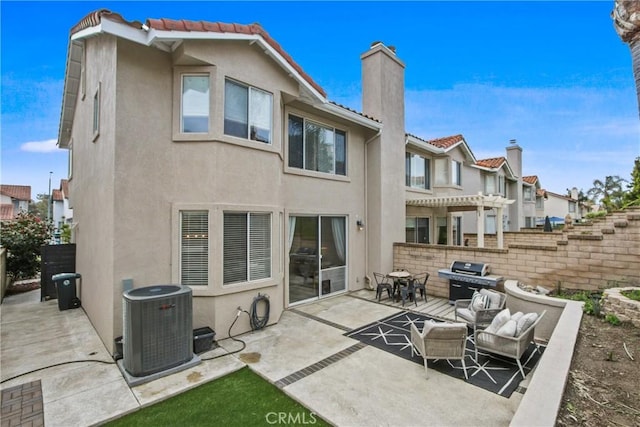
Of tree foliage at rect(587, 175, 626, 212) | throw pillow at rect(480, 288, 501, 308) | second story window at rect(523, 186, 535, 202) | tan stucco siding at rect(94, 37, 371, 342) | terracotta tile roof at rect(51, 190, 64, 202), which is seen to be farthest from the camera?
tree foliage at rect(587, 175, 626, 212)

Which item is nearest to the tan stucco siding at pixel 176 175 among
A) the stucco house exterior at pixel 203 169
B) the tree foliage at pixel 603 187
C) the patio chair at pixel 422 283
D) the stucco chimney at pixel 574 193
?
the stucco house exterior at pixel 203 169

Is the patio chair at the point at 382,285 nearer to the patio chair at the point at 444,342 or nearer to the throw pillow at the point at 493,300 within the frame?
the throw pillow at the point at 493,300

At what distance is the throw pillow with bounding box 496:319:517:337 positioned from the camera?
5797 millimetres

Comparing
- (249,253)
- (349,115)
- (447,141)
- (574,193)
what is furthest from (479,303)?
(574,193)

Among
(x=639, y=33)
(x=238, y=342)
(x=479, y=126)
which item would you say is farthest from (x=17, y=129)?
(x=479, y=126)

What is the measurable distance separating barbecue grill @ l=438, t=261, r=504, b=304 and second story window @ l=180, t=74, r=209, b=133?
364 inches

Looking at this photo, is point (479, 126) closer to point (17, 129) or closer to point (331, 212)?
point (331, 212)

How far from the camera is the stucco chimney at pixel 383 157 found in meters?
12.2

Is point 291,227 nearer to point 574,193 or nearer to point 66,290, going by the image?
point 66,290

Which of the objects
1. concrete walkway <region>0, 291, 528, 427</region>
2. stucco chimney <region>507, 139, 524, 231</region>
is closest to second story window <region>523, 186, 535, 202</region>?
stucco chimney <region>507, 139, 524, 231</region>

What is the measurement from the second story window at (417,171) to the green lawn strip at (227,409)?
12.6m

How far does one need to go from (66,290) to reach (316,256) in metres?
8.55

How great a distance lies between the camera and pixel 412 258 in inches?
477

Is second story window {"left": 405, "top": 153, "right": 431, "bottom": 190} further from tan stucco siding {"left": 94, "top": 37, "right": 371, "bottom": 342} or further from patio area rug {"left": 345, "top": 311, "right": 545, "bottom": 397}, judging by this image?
tan stucco siding {"left": 94, "top": 37, "right": 371, "bottom": 342}
